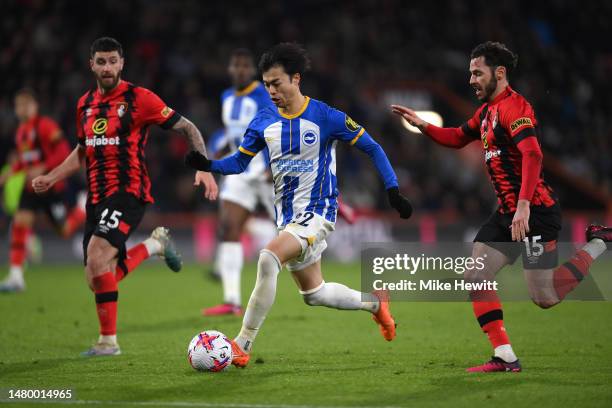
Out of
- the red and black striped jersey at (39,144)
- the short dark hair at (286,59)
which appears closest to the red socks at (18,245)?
the red and black striped jersey at (39,144)

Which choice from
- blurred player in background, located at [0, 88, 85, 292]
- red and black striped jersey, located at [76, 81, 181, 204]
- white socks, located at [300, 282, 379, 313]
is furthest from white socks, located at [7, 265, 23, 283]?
white socks, located at [300, 282, 379, 313]

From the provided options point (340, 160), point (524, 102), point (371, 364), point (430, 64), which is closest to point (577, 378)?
point (371, 364)

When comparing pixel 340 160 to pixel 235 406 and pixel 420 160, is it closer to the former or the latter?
pixel 420 160

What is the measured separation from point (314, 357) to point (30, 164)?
697 cm

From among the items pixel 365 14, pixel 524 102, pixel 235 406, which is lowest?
pixel 235 406

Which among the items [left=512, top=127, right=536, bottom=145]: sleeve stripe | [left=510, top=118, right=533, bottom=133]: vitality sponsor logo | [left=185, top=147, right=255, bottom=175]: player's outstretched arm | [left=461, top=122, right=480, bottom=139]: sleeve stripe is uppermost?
→ [left=461, top=122, right=480, bottom=139]: sleeve stripe

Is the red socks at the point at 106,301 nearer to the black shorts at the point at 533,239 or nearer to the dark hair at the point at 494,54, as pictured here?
the black shorts at the point at 533,239

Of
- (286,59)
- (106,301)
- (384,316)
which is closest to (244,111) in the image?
(106,301)

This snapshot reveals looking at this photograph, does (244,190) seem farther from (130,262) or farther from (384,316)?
(384,316)

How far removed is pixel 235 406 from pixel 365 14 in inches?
817

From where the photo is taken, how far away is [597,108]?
940 inches

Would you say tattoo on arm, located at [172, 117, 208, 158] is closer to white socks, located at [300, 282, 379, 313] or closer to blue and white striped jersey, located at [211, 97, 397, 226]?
blue and white striped jersey, located at [211, 97, 397, 226]

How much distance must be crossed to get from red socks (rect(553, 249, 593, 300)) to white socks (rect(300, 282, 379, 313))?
1.36 metres

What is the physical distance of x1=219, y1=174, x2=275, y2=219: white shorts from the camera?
10.6 m
